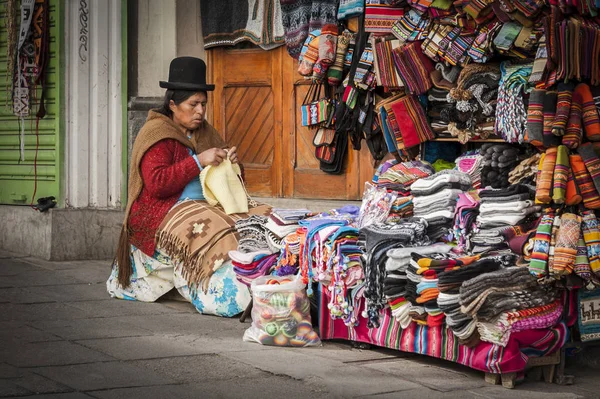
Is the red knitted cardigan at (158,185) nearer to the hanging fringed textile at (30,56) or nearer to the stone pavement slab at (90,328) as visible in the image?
the stone pavement slab at (90,328)

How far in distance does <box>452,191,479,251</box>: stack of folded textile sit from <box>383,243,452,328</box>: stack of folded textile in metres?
0.19

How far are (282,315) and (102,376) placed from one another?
4.24ft

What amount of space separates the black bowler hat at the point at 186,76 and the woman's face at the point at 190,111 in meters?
0.08

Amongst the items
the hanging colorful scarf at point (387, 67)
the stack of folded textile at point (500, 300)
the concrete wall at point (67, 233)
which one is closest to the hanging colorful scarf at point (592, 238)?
the stack of folded textile at point (500, 300)

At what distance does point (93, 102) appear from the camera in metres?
10.1

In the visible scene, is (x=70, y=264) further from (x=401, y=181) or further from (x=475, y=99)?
(x=475, y=99)

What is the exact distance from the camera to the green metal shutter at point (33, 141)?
10047mm

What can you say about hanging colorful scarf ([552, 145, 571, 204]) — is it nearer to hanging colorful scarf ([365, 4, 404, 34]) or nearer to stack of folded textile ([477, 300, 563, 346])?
stack of folded textile ([477, 300, 563, 346])

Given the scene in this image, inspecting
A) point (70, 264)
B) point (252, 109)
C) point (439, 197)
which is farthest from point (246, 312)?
point (70, 264)

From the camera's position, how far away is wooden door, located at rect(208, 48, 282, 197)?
30.2ft

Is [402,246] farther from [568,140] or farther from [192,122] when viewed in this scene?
[192,122]

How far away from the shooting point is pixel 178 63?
7.98m

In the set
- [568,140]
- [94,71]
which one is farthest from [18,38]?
[568,140]

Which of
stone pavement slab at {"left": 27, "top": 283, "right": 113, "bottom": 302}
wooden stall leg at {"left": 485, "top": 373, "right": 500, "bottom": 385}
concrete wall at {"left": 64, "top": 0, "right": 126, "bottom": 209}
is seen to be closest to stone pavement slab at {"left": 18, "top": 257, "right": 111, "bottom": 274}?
concrete wall at {"left": 64, "top": 0, "right": 126, "bottom": 209}
